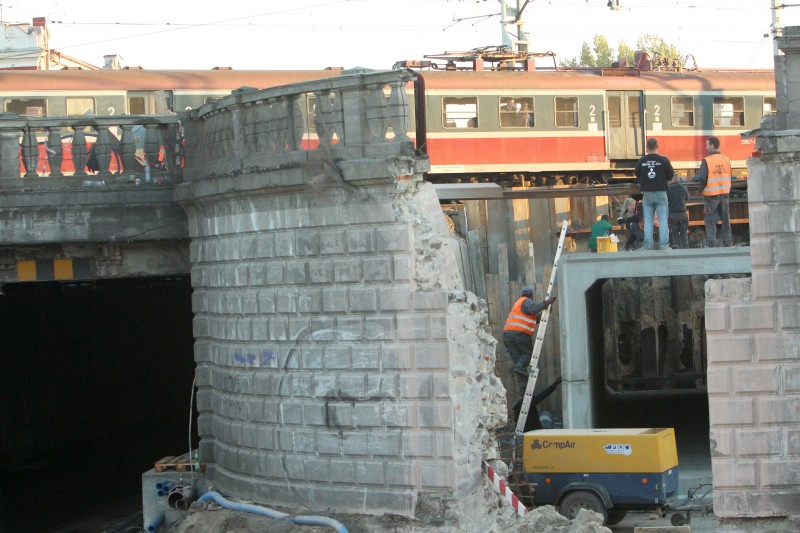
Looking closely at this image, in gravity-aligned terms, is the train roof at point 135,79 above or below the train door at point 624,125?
above

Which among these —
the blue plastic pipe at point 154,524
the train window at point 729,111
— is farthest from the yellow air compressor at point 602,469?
the train window at point 729,111

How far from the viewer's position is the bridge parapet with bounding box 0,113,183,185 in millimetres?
14781

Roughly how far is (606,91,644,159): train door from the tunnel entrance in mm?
11526

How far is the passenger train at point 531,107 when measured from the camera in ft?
80.9

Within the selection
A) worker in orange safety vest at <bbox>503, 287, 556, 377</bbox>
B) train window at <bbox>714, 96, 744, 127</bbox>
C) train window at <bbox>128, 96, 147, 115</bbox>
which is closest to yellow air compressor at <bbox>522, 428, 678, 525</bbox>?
worker in orange safety vest at <bbox>503, 287, 556, 377</bbox>

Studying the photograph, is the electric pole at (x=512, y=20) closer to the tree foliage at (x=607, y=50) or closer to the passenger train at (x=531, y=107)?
the passenger train at (x=531, y=107)

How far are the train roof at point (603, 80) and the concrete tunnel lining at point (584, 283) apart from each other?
10857 millimetres

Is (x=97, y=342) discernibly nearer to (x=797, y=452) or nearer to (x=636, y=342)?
(x=636, y=342)

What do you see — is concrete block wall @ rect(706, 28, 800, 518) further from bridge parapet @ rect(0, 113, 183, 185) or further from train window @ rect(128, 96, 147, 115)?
train window @ rect(128, 96, 147, 115)

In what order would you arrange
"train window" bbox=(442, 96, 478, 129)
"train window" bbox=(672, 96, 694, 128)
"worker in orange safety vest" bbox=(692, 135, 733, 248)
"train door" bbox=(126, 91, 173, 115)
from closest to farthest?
"worker in orange safety vest" bbox=(692, 135, 733, 248)
"train door" bbox=(126, 91, 173, 115)
"train window" bbox=(442, 96, 478, 129)
"train window" bbox=(672, 96, 694, 128)

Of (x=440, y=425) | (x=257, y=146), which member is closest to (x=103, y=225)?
(x=257, y=146)

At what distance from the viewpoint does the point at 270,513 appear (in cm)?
1220

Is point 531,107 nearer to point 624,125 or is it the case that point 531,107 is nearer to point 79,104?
point 624,125

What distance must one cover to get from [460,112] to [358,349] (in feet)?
50.6
